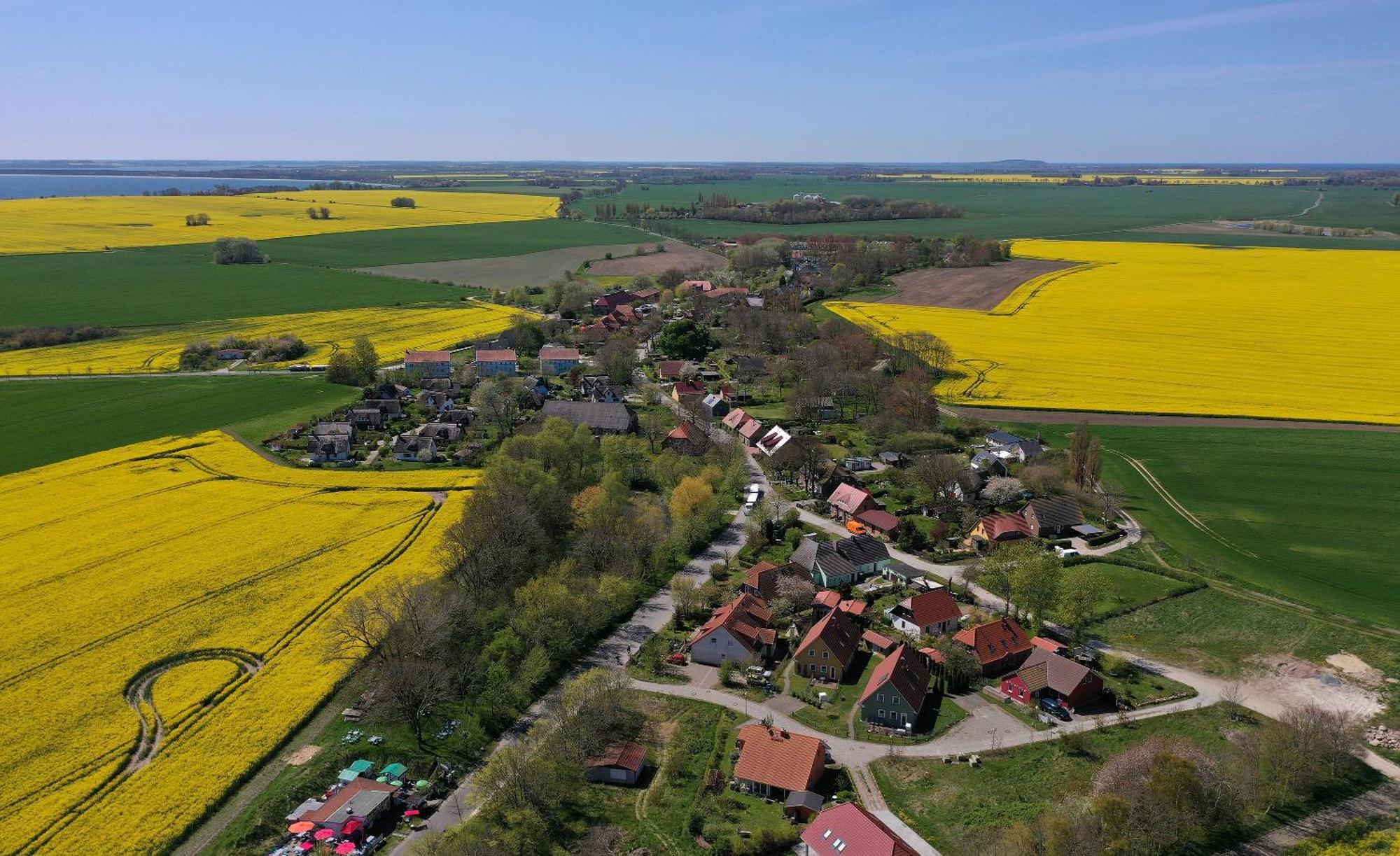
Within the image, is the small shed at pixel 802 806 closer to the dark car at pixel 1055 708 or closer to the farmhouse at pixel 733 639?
the farmhouse at pixel 733 639

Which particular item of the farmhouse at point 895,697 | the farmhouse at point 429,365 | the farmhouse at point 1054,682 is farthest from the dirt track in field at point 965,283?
the farmhouse at point 895,697

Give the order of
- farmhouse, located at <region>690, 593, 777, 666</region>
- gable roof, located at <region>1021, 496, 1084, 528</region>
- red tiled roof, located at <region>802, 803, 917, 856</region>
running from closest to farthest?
red tiled roof, located at <region>802, 803, 917, 856</region> < farmhouse, located at <region>690, 593, 777, 666</region> < gable roof, located at <region>1021, 496, 1084, 528</region>

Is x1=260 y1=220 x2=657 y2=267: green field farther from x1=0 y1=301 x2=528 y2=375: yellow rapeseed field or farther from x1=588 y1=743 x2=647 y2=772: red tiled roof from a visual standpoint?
x1=588 y1=743 x2=647 y2=772: red tiled roof

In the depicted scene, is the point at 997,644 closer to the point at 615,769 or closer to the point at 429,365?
the point at 615,769

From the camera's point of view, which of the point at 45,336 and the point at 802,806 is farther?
the point at 45,336

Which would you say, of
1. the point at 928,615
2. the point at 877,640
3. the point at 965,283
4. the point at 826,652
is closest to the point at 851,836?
the point at 826,652

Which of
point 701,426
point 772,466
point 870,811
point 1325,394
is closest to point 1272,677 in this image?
point 870,811

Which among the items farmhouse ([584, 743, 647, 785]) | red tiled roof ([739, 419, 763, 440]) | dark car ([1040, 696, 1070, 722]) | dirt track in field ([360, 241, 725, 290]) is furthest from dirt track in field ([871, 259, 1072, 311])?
farmhouse ([584, 743, 647, 785])
